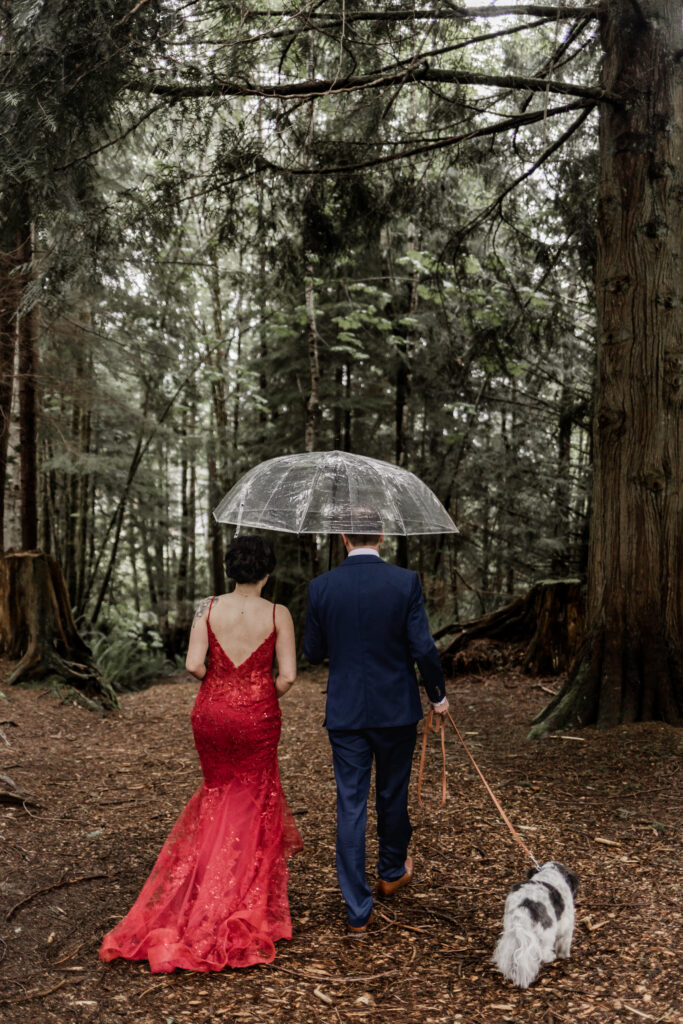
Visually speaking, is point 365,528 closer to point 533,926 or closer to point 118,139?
point 533,926

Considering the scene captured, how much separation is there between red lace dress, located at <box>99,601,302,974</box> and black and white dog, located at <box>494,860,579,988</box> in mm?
1025

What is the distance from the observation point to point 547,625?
938cm

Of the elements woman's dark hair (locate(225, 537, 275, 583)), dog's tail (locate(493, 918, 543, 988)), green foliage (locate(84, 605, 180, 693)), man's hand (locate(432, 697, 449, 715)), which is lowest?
green foliage (locate(84, 605, 180, 693))

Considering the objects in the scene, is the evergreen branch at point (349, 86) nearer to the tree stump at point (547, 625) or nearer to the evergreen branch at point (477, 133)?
the evergreen branch at point (477, 133)

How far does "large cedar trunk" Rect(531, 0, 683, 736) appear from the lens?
6.24m

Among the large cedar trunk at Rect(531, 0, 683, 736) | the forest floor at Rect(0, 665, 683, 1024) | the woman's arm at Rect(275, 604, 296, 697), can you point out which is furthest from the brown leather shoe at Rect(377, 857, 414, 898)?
the large cedar trunk at Rect(531, 0, 683, 736)

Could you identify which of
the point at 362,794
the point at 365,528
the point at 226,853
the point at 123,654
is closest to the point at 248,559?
the point at 365,528

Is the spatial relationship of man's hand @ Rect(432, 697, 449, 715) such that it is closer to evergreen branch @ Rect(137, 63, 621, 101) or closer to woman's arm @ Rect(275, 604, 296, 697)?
woman's arm @ Rect(275, 604, 296, 697)

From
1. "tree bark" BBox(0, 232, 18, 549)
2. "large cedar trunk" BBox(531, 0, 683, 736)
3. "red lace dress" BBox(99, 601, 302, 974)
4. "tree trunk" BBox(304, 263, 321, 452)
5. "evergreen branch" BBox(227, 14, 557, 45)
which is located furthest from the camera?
"tree trunk" BBox(304, 263, 321, 452)

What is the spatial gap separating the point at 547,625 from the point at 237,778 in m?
6.29

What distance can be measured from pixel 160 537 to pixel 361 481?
13.6 meters

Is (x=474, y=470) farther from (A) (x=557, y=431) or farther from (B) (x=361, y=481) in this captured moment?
(B) (x=361, y=481)

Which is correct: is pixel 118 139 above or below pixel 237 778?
above

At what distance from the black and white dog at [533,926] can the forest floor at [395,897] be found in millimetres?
104
